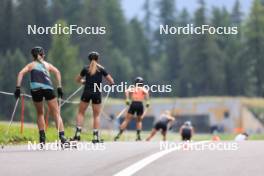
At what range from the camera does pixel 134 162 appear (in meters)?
10.3

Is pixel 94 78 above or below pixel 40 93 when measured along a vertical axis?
above

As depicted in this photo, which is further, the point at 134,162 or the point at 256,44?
the point at 256,44

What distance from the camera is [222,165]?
9797 mm

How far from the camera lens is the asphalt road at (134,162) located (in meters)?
9.16

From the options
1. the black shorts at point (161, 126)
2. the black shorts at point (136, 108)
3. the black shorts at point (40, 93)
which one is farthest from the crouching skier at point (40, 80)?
the black shorts at point (161, 126)

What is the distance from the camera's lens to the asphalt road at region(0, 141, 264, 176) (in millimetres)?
9164

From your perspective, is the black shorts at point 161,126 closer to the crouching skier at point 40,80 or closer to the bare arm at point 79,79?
the bare arm at point 79,79

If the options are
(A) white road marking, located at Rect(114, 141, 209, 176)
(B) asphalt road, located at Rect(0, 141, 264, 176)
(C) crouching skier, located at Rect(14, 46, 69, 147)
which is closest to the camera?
(A) white road marking, located at Rect(114, 141, 209, 176)

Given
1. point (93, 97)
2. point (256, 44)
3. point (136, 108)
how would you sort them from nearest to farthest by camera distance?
point (93, 97) → point (136, 108) → point (256, 44)

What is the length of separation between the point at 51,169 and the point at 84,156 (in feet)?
6.02

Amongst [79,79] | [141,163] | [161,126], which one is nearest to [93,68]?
[79,79]

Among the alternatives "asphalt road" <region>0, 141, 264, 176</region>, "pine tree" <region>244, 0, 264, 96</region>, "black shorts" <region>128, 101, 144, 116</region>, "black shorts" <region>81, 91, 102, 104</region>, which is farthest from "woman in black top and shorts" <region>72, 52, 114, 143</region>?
"pine tree" <region>244, 0, 264, 96</region>

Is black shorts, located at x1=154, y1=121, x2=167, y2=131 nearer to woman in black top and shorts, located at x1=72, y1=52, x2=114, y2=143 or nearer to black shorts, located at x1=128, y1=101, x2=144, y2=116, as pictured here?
black shorts, located at x1=128, y1=101, x2=144, y2=116

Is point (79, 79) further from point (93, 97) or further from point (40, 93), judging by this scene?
point (40, 93)
